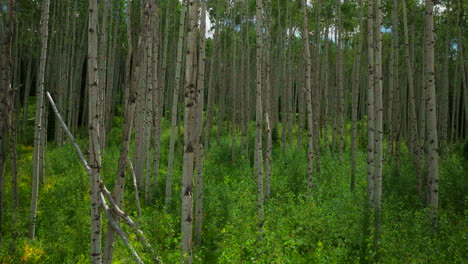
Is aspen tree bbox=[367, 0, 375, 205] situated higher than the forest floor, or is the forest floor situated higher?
aspen tree bbox=[367, 0, 375, 205]

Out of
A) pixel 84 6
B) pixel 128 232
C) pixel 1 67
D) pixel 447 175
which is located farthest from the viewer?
pixel 84 6

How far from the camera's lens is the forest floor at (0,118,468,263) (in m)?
5.23

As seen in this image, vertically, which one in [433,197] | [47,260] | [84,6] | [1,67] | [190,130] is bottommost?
[47,260]

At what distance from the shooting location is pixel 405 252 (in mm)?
4852

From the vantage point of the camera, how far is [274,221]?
675 centimetres

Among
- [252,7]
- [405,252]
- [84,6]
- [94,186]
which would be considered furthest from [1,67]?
[252,7]

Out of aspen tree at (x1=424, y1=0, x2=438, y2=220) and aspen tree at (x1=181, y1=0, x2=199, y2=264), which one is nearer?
aspen tree at (x1=181, y1=0, x2=199, y2=264)

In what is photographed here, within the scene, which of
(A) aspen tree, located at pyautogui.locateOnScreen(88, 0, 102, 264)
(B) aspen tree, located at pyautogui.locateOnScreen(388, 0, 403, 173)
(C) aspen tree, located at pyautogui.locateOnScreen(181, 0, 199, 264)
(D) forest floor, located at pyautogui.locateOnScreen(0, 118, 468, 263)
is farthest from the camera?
(B) aspen tree, located at pyautogui.locateOnScreen(388, 0, 403, 173)

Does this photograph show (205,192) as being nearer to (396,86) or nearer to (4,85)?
(4,85)

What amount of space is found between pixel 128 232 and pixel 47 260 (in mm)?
1570

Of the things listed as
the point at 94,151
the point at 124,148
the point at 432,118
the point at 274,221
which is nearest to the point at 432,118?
the point at 432,118

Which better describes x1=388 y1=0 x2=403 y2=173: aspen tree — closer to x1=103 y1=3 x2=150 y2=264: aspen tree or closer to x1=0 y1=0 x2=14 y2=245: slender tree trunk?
x1=103 y1=3 x2=150 y2=264: aspen tree

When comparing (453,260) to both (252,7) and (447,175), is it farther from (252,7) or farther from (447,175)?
(252,7)

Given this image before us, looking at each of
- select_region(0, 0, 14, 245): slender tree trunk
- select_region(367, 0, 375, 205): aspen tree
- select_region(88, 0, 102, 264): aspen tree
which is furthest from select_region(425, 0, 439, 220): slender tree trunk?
select_region(0, 0, 14, 245): slender tree trunk
